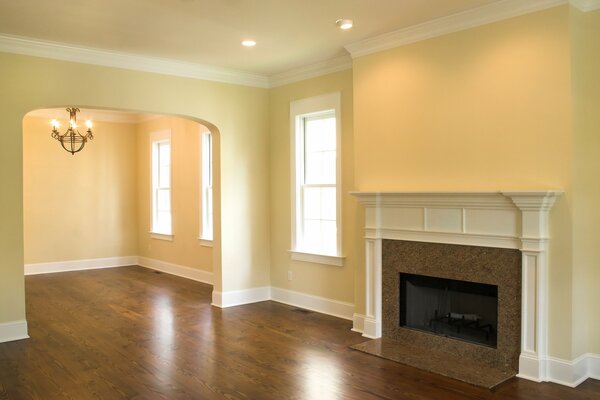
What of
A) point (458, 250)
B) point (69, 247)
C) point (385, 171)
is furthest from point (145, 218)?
point (458, 250)

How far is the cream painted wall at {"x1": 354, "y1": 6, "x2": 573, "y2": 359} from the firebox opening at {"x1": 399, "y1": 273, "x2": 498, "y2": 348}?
53 cm

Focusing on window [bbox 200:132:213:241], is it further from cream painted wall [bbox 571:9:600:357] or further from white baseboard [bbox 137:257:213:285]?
cream painted wall [bbox 571:9:600:357]

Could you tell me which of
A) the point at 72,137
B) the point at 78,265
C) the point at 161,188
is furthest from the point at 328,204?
the point at 78,265

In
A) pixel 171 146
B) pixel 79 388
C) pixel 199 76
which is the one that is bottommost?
pixel 79 388

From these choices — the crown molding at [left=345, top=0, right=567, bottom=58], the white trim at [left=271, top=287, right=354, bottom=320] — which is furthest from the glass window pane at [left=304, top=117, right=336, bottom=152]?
the white trim at [left=271, top=287, right=354, bottom=320]

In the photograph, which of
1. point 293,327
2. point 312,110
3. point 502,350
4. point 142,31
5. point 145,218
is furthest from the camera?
point 145,218

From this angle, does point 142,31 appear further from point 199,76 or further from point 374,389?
point 374,389

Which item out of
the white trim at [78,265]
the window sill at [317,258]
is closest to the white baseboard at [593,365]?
the window sill at [317,258]

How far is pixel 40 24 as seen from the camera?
14.2ft

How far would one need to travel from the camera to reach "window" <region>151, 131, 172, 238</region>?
8.80 m

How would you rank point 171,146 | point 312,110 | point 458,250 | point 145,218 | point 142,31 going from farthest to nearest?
point 145,218, point 171,146, point 312,110, point 142,31, point 458,250

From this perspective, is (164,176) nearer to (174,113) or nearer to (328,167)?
(174,113)

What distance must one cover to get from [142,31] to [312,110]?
2.11 m

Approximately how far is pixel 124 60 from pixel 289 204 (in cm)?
251
